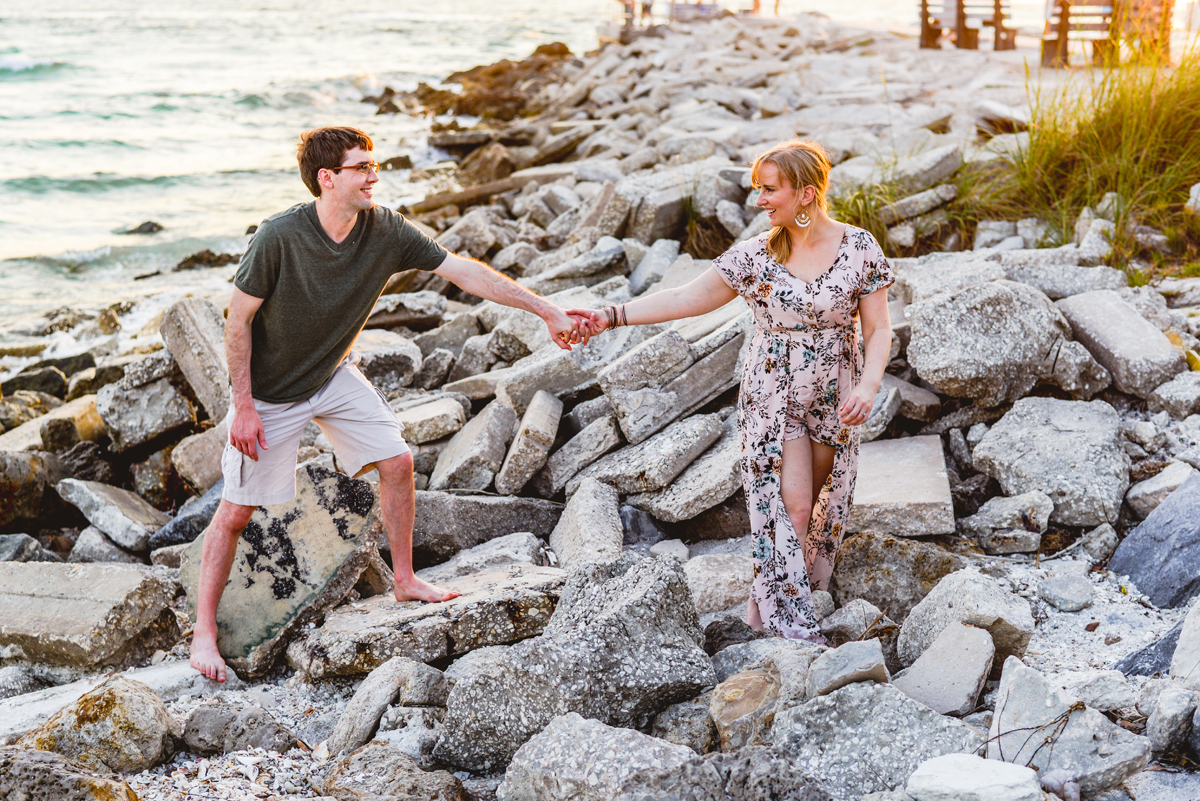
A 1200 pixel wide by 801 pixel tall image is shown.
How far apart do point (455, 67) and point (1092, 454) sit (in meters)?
35.0

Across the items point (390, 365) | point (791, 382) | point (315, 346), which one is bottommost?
point (390, 365)

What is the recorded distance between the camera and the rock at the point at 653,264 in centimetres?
710

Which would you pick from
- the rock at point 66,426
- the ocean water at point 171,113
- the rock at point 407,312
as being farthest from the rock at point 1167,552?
the ocean water at point 171,113

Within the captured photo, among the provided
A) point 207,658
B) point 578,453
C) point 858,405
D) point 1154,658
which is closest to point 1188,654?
point 1154,658

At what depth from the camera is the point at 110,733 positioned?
3104 mm

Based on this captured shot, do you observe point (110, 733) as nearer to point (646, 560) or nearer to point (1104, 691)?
point (646, 560)

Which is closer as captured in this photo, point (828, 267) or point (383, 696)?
point (383, 696)

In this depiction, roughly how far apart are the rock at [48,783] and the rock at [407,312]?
5.48m

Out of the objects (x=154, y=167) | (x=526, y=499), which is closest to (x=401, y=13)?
(x=154, y=167)

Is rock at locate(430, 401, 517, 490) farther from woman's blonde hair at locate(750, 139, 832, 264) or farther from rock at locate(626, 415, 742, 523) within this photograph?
woman's blonde hair at locate(750, 139, 832, 264)

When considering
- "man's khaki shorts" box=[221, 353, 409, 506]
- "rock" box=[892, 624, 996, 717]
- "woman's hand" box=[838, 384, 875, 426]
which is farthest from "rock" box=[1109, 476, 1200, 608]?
"man's khaki shorts" box=[221, 353, 409, 506]

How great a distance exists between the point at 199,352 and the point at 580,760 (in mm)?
4676

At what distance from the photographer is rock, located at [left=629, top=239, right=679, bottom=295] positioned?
279 inches

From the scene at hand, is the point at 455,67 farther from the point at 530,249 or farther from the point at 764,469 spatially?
the point at 764,469
